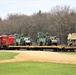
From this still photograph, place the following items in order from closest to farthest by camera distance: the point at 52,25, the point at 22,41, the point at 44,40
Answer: the point at 44,40, the point at 22,41, the point at 52,25

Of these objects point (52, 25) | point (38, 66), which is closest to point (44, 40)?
point (38, 66)

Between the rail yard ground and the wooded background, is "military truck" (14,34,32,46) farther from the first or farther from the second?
the wooded background

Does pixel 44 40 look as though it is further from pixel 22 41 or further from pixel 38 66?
pixel 38 66

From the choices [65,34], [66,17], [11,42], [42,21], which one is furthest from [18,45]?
[42,21]

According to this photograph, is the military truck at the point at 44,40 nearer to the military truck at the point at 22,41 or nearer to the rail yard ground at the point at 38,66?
the military truck at the point at 22,41

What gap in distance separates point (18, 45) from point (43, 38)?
4.54 metres

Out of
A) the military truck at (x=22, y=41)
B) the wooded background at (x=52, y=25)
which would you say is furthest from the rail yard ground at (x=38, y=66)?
the wooded background at (x=52, y=25)

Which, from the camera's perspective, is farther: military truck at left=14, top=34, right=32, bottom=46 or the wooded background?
the wooded background

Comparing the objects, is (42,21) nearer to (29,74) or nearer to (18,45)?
(18,45)

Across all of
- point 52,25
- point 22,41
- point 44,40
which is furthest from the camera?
point 52,25

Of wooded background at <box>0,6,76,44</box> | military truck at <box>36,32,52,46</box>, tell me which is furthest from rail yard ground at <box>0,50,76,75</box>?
wooded background at <box>0,6,76,44</box>

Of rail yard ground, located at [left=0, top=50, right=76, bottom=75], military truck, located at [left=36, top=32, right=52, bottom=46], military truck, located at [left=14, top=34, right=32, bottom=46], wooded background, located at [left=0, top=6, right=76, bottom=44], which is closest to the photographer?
rail yard ground, located at [left=0, top=50, right=76, bottom=75]

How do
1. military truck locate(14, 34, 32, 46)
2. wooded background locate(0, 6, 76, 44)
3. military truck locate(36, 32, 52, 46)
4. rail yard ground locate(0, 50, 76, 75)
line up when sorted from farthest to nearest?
1. wooded background locate(0, 6, 76, 44)
2. military truck locate(14, 34, 32, 46)
3. military truck locate(36, 32, 52, 46)
4. rail yard ground locate(0, 50, 76, 75)

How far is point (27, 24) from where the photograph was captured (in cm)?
9506
